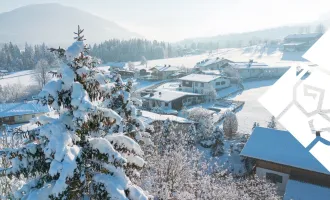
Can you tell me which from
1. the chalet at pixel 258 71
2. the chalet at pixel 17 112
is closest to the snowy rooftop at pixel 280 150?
the chalet at pixel 17 112

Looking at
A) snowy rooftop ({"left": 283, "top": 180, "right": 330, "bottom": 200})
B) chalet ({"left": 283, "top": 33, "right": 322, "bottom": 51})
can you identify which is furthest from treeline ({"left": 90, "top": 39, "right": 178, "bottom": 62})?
snowy rooftop ({"left": 283, "top": 180, "right": 330, "bottom": 200})

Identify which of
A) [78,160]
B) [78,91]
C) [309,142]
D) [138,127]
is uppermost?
[78,91]

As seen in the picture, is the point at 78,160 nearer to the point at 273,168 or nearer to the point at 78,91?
the point at 78,91

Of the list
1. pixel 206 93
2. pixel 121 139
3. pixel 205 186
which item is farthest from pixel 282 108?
pixel 121 139

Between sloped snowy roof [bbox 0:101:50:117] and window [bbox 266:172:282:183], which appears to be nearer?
window [bbox 266:172:282:183]

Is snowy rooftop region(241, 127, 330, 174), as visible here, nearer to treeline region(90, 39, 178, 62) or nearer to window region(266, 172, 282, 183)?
window region(266, 172, 282, 183)

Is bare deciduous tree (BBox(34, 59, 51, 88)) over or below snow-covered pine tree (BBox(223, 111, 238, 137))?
over

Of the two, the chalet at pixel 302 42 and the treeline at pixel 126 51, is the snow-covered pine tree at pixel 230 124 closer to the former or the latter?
the treeline at pixel 126 51

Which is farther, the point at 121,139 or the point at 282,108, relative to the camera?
the point at 282,108
